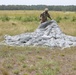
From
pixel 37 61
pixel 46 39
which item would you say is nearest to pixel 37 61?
pixel 37 61

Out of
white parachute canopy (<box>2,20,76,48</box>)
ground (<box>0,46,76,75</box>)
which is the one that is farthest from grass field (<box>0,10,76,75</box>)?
white parachute canopy (<box>2,20,76,48</box>)

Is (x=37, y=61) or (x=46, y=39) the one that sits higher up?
(x=37, y=61)

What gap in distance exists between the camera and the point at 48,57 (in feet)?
44.1

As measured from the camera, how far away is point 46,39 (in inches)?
667

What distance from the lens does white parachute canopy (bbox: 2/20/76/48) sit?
53.8 ft

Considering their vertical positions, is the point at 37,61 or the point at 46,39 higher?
the point at 37,61

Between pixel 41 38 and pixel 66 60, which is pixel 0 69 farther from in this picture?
pixel 41 38

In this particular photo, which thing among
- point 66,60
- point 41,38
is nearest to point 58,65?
point 66,60

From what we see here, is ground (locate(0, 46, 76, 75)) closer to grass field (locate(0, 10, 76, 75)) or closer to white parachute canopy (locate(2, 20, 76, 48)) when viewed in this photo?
grass field (locate(0, 10, 76, 75))

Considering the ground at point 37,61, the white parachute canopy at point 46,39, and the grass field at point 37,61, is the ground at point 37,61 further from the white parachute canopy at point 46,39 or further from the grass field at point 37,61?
the white parachute canopy at point 46,39

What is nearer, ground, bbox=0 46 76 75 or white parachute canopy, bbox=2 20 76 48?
ground, bbox=0 46 76 75

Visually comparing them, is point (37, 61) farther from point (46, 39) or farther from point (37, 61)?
point (46, 39)

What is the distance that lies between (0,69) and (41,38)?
6847 millimetres

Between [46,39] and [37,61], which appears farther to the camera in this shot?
[46,39]
